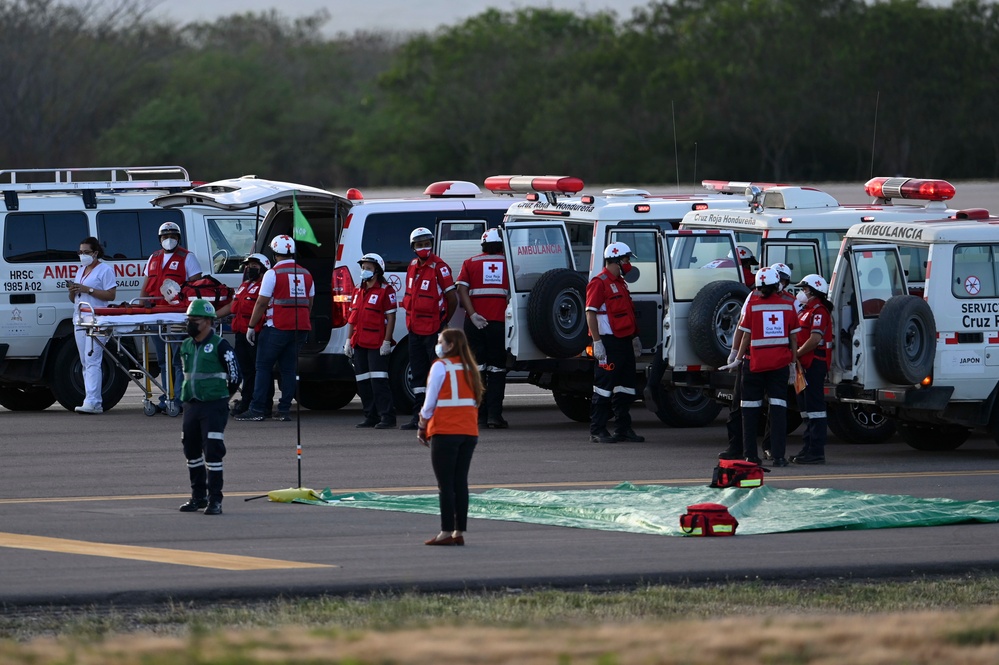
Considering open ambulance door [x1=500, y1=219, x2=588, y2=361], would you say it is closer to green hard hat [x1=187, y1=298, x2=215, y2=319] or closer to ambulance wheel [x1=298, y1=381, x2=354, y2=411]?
ambulance wheel [x1=298, y1=381, x2=354, y2=411]

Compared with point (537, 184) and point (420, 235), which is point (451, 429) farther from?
point (537, 184)

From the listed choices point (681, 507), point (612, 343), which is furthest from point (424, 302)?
point (681, 507)

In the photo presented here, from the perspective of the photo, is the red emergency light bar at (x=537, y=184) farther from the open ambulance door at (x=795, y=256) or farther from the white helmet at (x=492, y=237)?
the open ambulance door at (x=795, y=256)

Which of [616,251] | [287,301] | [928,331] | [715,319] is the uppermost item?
[616,251]

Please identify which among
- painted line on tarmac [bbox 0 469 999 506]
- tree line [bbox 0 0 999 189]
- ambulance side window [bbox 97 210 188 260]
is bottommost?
painted line on tarmac [bbox 0 469 999 506]

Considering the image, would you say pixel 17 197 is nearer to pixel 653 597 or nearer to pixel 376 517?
pixel 376 517

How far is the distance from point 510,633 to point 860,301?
914cm

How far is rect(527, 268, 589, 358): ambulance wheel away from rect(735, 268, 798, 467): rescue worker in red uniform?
274 cm

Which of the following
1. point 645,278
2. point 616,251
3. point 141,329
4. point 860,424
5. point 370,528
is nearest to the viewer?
point 370,528

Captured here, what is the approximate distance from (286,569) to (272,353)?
804 cm

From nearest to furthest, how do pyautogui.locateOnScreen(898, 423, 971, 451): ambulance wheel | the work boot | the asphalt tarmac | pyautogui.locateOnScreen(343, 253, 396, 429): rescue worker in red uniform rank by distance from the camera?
the asphalt tarmac, the work boot, pyautogui.locateOnScreen(898, 423, 971, 451): ambulance wheel, pyautogui.locateOnScreen(343, 253, 396, 429): rescue worker in red uniform

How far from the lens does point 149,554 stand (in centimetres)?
1057

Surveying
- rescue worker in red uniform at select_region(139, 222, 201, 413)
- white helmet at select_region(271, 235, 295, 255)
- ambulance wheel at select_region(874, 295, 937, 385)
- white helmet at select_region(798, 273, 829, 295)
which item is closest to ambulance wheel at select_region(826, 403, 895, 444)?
ambulance wheel at select_region(874, 295, 937, 385)

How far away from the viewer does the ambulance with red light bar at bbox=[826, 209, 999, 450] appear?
48.6 feet
